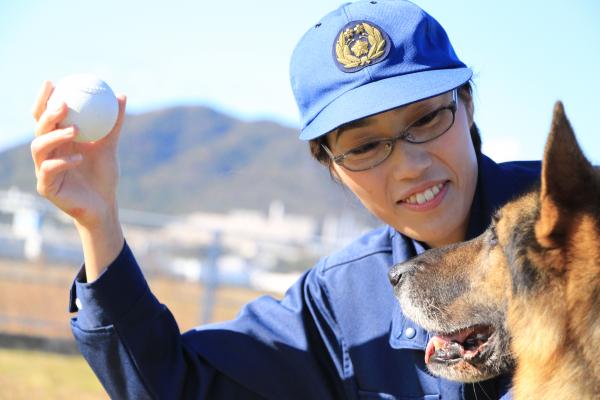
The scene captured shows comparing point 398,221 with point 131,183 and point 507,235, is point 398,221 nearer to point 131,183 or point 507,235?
point 507,235

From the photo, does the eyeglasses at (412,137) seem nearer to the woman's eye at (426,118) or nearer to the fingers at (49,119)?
the woman's eye at (426,118)

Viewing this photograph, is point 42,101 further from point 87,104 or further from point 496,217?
point 496,217

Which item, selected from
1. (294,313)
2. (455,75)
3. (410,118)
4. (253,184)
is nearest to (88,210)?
(294,313)

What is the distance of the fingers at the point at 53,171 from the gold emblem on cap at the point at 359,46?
3.98 feet

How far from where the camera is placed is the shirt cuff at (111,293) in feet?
11.6

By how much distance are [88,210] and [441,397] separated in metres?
1.76

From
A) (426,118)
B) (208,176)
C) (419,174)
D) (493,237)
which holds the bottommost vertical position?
(208,176)

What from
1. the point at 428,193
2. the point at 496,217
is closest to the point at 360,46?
the point at 428,193

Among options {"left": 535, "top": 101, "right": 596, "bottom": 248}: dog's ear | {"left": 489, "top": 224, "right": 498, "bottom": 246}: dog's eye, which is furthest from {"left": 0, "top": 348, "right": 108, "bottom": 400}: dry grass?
{"left": 535, "top": 101, "right": 596, "bottom": 248}: dog's ear

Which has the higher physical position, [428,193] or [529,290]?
[428,193]

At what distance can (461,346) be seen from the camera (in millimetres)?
3475

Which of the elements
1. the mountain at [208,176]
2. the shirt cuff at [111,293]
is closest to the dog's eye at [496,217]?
the shirt cuff at [111,293]

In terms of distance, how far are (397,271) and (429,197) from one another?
1.19 ft

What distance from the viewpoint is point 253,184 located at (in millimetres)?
163500
